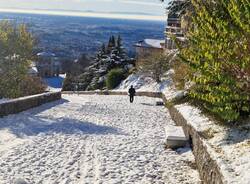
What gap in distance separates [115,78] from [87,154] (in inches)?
1793

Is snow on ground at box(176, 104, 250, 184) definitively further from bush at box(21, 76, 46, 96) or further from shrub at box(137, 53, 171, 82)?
shrub at box(137, 53, 171, 82)

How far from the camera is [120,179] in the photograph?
9.12 meters

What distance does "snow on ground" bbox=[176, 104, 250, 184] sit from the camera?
712 centimetres

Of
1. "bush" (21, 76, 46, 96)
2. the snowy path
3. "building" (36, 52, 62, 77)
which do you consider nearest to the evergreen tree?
"bush" (21, 76, 46, 96)

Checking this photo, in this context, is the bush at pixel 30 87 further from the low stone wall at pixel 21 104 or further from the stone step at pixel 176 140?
the stone step at pixel 176 140

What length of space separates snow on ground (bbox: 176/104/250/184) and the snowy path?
0.81 metres

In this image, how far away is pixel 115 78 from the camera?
186 feet

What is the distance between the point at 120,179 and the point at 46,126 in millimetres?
6438

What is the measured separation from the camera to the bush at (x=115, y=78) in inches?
2222

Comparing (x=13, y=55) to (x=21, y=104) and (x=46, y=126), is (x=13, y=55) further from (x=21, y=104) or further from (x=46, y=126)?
(x=46, y=126)

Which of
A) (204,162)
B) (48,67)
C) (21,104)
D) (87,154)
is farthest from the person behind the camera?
(48,67)

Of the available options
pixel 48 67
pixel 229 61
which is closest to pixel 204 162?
pixel 229 61

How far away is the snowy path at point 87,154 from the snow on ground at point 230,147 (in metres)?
0.81

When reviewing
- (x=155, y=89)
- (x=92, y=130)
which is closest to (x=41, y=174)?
(x=92, y=130)
